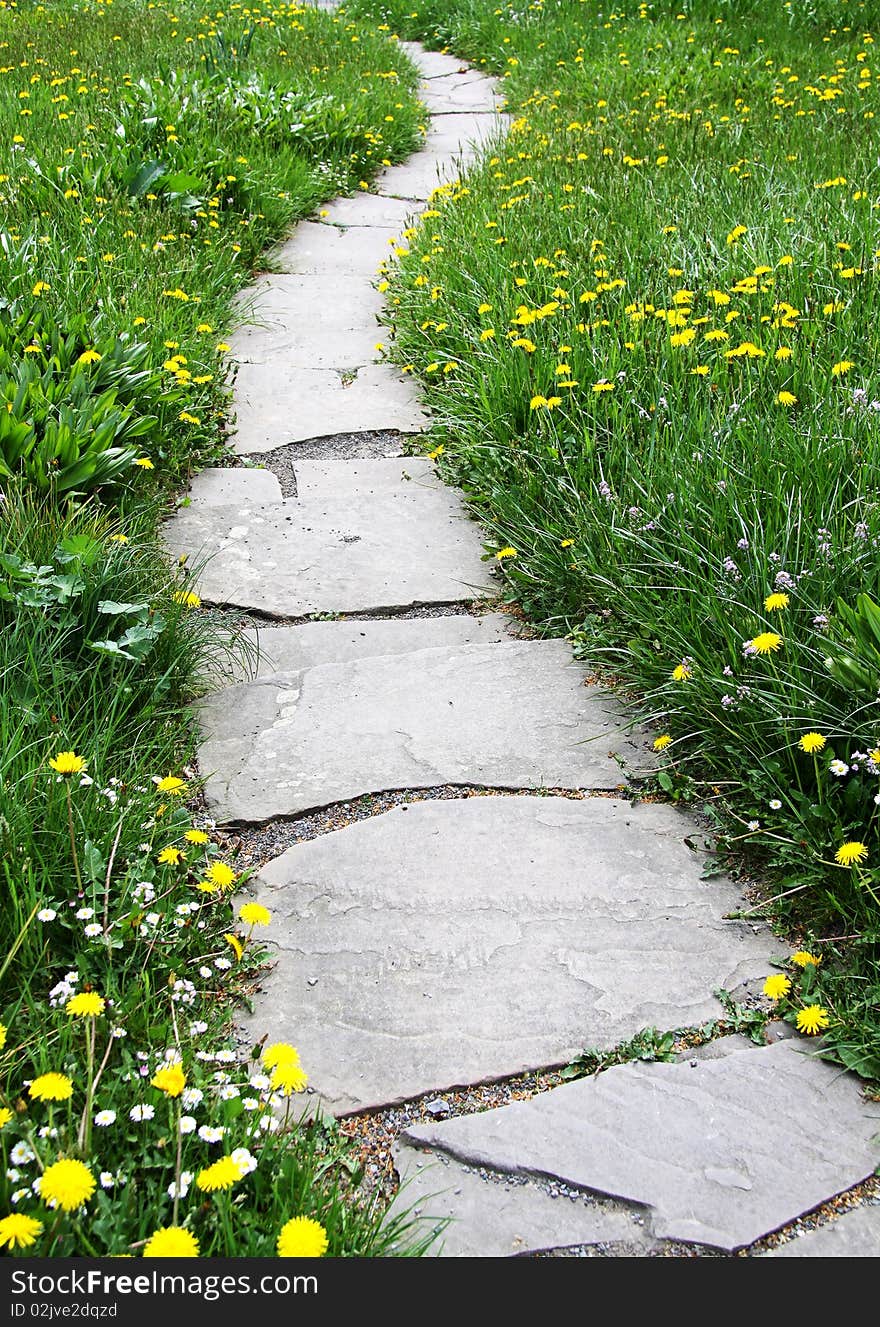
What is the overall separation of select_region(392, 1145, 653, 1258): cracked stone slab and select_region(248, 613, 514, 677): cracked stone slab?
4.93ft

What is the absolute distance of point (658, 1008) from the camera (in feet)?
6.08

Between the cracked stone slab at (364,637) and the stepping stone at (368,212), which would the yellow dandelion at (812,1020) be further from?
the stepping stone at (368,212)

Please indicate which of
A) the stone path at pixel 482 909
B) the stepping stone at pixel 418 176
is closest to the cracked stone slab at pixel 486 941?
the stone path at pixel 482 909

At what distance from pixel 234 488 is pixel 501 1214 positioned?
274 centimetres

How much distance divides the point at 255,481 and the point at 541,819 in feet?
6.56

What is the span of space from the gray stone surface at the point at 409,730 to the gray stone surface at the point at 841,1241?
3.42 feet

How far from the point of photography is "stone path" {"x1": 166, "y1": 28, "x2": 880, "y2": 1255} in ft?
5.19

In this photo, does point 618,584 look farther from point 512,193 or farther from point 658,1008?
point 512,193

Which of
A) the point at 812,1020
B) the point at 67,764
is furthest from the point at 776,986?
the point at 67,764

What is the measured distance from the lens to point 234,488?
3.72 m

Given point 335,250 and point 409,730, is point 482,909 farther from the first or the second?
point 335,250

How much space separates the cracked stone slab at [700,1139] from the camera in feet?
5.02

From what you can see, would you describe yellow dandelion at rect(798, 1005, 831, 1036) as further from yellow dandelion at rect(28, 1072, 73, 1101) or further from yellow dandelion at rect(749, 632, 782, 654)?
yellow dandelion at rect(28, 1072, 73, 1101)

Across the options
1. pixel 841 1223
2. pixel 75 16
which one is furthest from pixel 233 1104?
pixel 75 16
